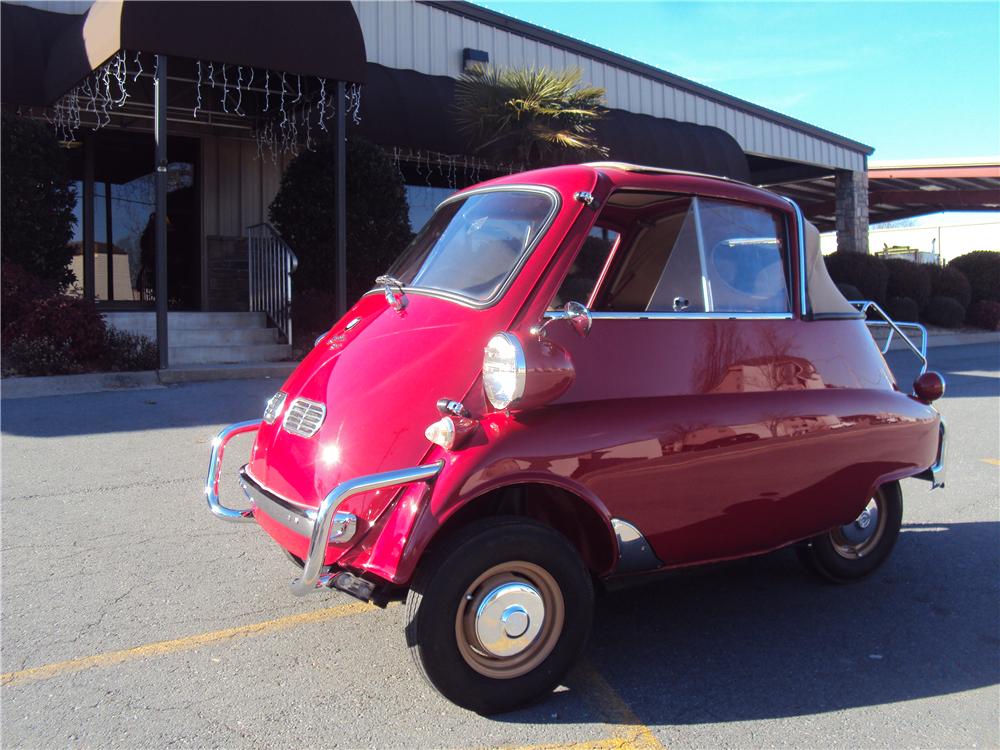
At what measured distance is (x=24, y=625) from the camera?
3.56 metres

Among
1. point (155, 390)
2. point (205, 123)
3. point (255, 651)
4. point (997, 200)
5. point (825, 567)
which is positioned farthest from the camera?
point (997, 200)

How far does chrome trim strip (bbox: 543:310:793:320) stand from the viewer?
10.3 feet

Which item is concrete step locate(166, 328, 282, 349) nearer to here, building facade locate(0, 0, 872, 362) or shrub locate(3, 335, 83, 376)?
shrub locate(3, 335, 83, 376)

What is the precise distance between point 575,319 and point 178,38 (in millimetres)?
8775

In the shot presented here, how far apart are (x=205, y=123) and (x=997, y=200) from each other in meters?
26.7

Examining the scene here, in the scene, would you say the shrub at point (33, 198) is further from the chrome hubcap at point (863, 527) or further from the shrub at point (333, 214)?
the chrome hubcap at point (863, 527)

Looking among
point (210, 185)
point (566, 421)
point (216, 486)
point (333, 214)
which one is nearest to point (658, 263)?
point (566, 421)

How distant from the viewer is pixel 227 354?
454 inches

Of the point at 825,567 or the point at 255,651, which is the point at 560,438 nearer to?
the point at 255,651

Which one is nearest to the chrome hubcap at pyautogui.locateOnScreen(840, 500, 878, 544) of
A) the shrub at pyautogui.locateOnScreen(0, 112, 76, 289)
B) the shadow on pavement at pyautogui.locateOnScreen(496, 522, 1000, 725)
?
the shadow on pavement at pyautogui.locateOnScreen(496, 522, 1000, 725)

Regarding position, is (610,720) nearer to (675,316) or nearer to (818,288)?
(675,316)

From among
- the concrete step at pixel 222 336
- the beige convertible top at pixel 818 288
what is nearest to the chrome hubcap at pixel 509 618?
the beige convertible top at pixel 818 288

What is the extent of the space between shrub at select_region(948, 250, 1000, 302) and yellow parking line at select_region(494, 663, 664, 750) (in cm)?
2308

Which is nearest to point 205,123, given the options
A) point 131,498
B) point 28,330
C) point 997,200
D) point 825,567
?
point 28,330
